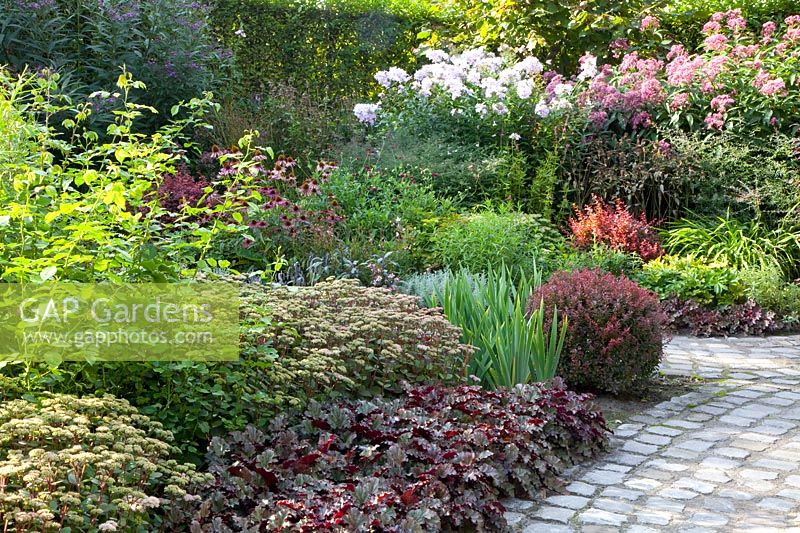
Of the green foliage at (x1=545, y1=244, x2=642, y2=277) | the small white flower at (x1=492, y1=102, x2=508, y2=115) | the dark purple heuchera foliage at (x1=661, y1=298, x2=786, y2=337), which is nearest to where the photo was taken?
the green foliage at (x1=545, y1=244, x2=642, y2=277)

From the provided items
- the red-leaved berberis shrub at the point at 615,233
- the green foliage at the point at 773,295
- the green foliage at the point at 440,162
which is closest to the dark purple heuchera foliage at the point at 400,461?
the green foliage at the point at 773,295

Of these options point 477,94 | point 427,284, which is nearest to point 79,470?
point 427,284

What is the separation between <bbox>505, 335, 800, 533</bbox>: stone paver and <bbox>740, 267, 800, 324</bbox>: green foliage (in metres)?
1.67

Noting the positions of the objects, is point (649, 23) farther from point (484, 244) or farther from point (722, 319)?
point (484, 244)

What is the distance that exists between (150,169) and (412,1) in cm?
1022

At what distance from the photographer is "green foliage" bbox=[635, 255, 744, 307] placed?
7.73 meters

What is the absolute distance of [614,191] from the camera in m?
9.47

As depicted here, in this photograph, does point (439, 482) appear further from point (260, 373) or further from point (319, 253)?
point (319, 253)

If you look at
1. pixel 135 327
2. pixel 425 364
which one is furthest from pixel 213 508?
pixel 425 364

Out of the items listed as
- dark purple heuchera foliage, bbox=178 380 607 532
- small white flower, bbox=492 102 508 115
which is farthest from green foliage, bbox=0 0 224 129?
dark purple heuchera foliage, bbox=178 380 607 532

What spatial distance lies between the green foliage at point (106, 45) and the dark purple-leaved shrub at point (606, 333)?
16.2 feet

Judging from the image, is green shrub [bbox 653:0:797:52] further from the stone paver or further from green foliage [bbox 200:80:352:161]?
the stone paver

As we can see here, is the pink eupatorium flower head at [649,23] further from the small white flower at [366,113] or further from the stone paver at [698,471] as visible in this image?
the stone paver at [698,471]
